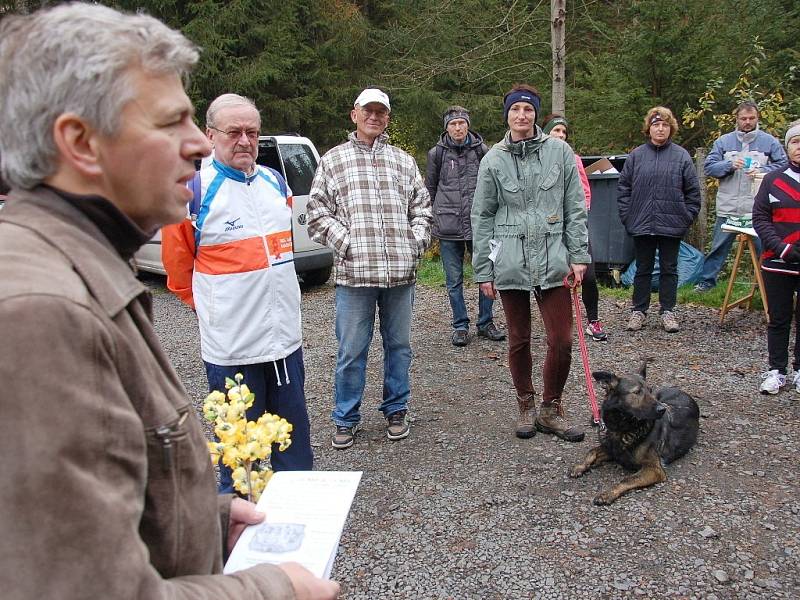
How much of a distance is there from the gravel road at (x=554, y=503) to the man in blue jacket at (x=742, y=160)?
88.7 inches

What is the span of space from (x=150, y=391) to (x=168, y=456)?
11 cm

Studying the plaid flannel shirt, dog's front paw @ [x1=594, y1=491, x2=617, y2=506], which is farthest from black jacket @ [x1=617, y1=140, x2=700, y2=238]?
dog's front paw @ [x1=594, y1=491, x2=617, y2=506]

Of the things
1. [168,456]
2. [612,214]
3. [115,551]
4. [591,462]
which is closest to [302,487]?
[168,456]

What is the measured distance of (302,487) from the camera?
1.42 meters

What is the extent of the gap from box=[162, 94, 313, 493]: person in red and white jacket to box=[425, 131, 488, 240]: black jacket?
12.3 ft

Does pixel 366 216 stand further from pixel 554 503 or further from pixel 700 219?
pixel 700 219

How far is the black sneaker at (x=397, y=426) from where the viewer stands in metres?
4.64

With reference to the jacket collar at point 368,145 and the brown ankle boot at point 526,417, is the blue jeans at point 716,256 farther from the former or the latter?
the jacket collar at point 368,145

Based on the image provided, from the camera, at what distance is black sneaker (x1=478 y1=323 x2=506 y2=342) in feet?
22.5

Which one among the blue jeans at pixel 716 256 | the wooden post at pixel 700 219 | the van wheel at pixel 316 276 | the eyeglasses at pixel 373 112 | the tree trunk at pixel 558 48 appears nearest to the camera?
the eyeglasses at pixel 373 112

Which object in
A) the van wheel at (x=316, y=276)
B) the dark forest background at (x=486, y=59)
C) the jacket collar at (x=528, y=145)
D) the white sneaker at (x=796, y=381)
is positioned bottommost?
the van wheel at (x=316, y=276)

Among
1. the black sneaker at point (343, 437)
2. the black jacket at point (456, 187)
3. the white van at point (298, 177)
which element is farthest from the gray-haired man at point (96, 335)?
the white van at point (298, 177)

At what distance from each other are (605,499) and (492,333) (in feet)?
10.8

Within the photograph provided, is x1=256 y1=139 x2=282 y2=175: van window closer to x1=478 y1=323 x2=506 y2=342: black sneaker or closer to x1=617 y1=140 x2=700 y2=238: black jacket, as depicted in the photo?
x1=478 y1=323 x2=506 y2=342: black sneaker
